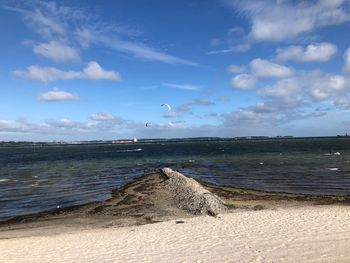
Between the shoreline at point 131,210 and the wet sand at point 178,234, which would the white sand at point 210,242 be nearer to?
the wet sand at point 178,234

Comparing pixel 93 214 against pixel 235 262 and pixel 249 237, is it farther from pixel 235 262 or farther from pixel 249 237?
pixel 235 262

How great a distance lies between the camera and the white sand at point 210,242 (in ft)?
45.2

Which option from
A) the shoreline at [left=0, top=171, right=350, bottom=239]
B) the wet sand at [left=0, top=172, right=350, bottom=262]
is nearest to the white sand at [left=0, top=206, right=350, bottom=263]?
the wet sand at [left=0, top=172, right=350, bottom=262]

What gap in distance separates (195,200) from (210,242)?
11.7 meters

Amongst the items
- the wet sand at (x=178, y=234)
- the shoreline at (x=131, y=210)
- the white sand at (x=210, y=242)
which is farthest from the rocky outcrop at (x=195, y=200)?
the white sand at (x=210, y=242)

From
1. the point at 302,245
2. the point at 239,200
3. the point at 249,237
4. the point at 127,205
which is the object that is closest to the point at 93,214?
the point at 127,205

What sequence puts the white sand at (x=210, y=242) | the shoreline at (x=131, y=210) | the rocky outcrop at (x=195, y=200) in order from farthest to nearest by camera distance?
the rocky outcrop at (x=195, y=200)
the shoreline at (x=131, y=210)
the white sand at (x=210, y=242)

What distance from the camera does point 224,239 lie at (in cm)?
1639

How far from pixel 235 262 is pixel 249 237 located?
3.77 meters

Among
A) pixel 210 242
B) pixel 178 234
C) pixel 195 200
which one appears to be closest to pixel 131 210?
pixel 195 200

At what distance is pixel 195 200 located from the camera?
1088 inches

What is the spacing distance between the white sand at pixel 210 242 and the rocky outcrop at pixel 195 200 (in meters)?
3.19

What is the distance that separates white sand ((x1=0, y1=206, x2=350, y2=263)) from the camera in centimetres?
1379

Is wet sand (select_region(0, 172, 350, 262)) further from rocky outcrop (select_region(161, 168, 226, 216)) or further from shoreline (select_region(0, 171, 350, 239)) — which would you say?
rocky outcrop (select_region(161, 168, 226, 216))
